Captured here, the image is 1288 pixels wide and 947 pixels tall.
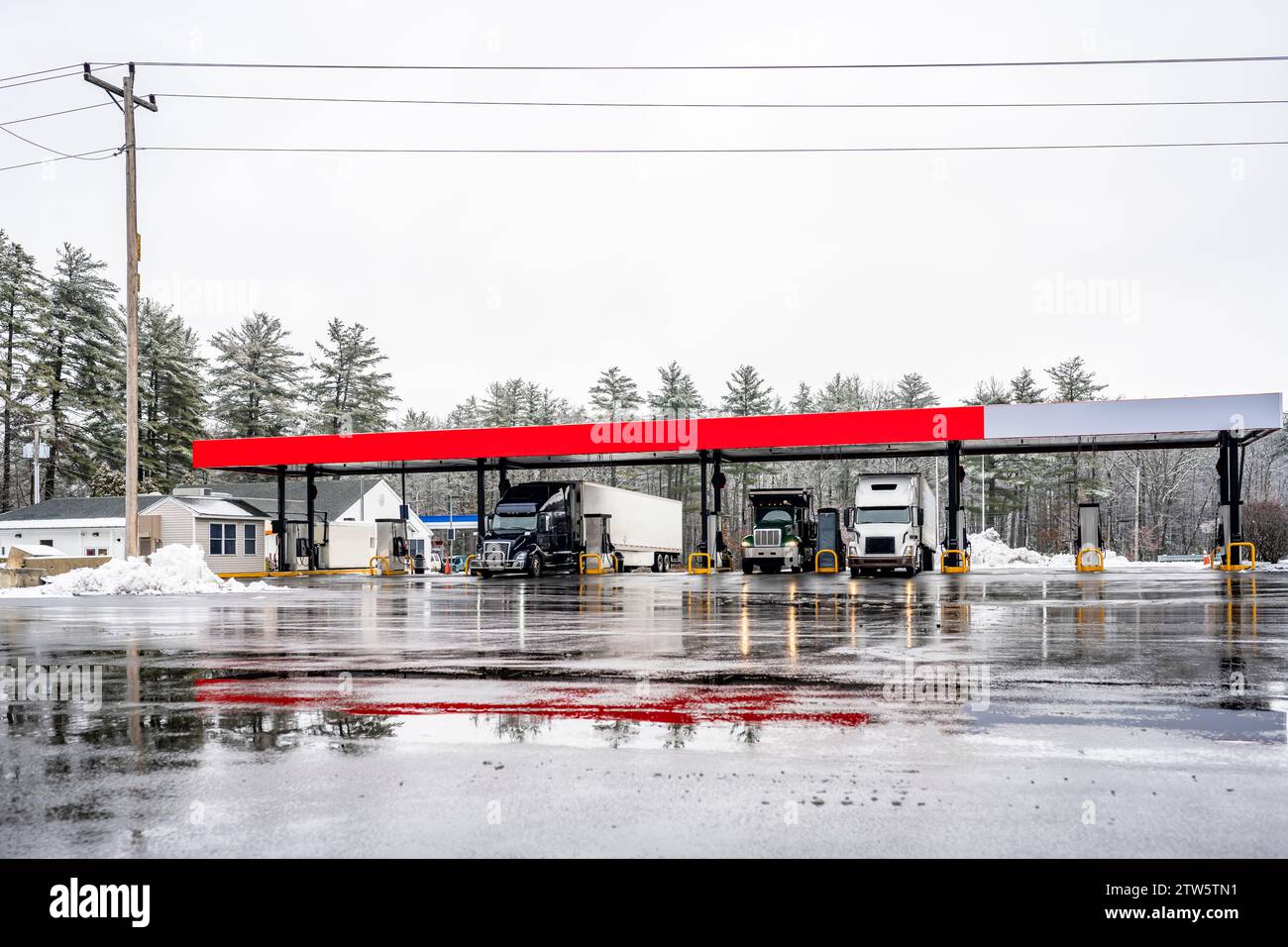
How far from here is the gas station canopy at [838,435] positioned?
31.0 m

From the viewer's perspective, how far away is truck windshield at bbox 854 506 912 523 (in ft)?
106

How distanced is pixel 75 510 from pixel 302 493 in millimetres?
13955

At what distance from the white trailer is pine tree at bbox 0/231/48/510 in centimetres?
4405

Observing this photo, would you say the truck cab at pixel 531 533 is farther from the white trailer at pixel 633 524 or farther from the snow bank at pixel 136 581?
the snow bank at pixel 136 581

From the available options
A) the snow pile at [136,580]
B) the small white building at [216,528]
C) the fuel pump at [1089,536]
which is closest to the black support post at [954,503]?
the fuel pump at [1089,536]

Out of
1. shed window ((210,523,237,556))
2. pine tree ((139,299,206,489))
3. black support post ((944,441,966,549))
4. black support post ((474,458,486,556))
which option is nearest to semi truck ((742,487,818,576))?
black support post ((944,441,966,549))

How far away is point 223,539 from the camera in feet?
169

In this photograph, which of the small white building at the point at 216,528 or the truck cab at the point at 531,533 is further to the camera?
the small white building at the point at 216,528

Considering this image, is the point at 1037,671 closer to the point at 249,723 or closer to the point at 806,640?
the point at 806,640

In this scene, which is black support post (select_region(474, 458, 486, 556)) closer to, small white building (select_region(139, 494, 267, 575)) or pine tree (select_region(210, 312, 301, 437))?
small white building (select_region(139, 494, 267, 575))

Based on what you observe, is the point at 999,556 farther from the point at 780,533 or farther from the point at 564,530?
the point at 564,530

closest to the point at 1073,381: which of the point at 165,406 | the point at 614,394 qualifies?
the point at 614,394

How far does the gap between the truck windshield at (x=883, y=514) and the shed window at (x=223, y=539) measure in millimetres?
35581
